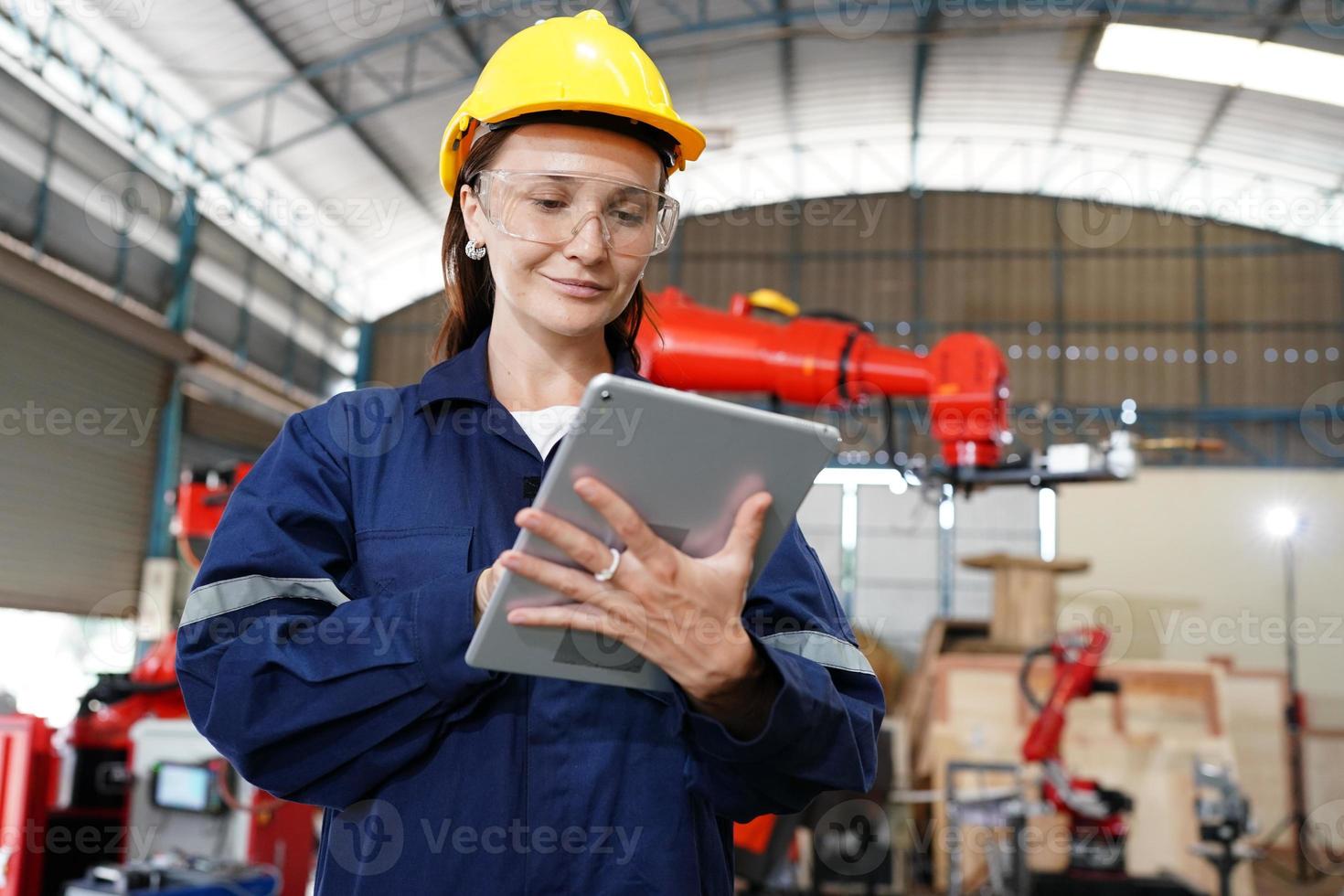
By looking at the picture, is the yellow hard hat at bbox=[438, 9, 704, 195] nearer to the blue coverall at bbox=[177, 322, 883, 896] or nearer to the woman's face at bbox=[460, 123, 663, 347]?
the woman's face at bbox=[460, 123, 663, 347]

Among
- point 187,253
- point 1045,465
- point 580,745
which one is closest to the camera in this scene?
point 580,745

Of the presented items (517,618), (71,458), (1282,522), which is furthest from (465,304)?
(1282,522)

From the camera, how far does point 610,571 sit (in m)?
1.07

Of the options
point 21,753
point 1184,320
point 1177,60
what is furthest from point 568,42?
point 1184,320

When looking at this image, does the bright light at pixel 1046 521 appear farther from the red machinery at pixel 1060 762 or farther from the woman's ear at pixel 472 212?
the woman's ear at pixel 472 212

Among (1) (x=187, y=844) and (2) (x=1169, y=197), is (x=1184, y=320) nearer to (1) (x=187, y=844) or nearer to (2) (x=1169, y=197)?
(2) (x=1169, y=197)

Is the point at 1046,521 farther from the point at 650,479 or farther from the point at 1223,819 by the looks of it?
the point at 650,479

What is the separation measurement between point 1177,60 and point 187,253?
11123 mm

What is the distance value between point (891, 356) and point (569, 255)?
257 centimetres

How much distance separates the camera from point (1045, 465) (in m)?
3.97

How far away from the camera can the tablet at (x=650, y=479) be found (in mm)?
1030

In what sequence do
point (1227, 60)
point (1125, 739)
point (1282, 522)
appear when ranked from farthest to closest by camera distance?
point (1282, 522), point (1227, 60), point (1125, 739)

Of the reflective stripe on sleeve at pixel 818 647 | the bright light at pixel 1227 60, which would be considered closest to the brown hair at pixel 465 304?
the reflective stripe on sleeve at pixel 818 647

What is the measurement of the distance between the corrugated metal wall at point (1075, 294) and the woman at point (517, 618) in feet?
49.8
